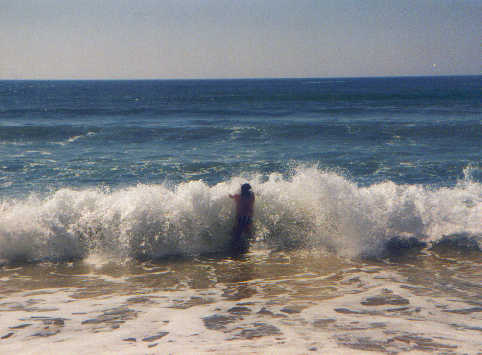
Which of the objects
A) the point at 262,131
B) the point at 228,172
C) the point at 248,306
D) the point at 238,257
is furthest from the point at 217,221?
the point at 262,131

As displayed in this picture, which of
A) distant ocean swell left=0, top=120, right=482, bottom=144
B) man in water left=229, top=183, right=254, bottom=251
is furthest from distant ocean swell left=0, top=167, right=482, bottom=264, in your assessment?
distant ocean swell left=0, top=120, right=482, bottom=144

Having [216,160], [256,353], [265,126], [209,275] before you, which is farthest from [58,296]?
[265,126]

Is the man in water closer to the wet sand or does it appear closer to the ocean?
the ocean

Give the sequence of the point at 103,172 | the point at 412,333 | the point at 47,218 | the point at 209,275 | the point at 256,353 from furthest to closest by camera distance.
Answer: the point at 103,172 < the point at 47,218 < the point at 209,275 < the point at 412,333 < the point at 256,353

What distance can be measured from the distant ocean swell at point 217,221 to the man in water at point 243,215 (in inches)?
7.5

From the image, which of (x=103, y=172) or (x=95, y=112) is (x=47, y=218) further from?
(x=95, y=112)

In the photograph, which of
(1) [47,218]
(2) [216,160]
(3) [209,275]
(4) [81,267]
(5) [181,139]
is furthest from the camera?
(5) [181,139]

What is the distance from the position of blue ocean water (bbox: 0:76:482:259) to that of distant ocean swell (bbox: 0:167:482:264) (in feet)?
0.08

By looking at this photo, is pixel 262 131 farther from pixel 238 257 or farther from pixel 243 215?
pixel 238 257

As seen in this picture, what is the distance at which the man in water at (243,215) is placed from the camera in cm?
817

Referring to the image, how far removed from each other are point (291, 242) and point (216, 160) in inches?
292

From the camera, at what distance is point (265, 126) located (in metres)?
22.4

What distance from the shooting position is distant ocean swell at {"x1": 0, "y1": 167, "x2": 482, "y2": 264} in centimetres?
774

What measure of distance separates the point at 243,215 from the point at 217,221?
0.52 meters
